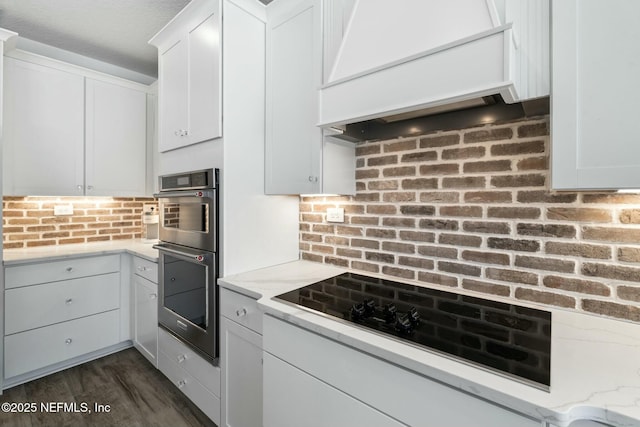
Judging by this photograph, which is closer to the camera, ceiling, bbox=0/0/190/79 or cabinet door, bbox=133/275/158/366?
ceiling, bbox=0/0/190/79

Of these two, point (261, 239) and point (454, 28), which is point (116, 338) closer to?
point (261, 239)

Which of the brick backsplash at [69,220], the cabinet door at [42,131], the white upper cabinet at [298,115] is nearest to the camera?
the white upper cabinet at [298,115]

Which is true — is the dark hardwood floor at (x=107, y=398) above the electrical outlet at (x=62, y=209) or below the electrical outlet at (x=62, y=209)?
below

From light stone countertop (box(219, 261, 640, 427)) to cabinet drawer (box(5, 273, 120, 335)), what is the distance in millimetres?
2087

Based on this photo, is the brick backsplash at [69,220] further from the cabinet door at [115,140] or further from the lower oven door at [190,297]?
the lower oven door at [190,297]

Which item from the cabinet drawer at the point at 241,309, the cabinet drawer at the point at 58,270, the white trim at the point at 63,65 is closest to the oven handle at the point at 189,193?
the cabinet drawer at the point at 241,309

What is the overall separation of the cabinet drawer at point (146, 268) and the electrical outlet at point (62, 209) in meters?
0.87

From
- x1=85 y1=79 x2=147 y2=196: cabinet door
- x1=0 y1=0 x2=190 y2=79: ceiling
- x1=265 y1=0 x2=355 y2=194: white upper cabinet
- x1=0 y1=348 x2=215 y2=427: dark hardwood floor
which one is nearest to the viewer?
x1=265 y1=0 x2=355 y2=194: white upper cabinet

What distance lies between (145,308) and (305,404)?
1.91m

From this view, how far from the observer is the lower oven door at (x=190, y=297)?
1745mm

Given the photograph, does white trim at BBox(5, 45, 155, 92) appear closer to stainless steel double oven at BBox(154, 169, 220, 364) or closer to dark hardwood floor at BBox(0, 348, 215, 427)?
stainless steel double oven at BBox(154, 169, 220, 364)

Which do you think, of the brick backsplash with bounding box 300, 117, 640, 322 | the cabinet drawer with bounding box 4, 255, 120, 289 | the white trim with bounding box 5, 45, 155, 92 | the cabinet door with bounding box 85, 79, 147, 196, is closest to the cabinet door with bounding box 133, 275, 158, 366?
the cabinet drawer with bounding box 4, 255, 120, 289

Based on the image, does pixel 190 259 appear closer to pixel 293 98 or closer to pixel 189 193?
pixel 189 193

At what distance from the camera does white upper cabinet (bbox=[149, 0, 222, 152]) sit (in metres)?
1.73
